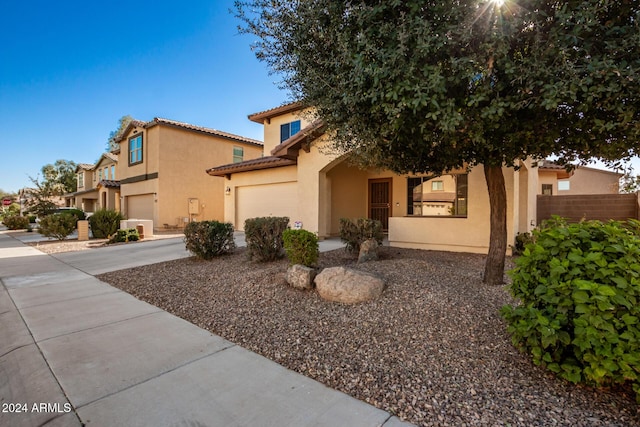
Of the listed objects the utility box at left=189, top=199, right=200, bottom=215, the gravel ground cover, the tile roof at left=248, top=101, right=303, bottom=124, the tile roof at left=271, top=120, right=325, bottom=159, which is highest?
the tile roof at left=248, top=101, right=303, bottom=124

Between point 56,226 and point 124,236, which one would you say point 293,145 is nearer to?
point 124,236

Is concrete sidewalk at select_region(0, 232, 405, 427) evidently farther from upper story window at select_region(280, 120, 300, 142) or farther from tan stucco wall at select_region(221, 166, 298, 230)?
upper story window at select_region(280, 120, 300, 142)

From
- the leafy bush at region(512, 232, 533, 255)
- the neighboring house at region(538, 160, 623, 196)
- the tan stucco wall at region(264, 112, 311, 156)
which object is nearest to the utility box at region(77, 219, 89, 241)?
the tan stucco wall at region(264, 112, 311, 156)

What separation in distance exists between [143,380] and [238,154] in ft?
65.2

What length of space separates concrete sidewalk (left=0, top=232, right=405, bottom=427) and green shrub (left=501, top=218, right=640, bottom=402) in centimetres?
142

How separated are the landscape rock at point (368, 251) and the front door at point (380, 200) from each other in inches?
222

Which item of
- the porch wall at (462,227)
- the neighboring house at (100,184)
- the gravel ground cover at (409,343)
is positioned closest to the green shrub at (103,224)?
the neighboring house at (100,184)

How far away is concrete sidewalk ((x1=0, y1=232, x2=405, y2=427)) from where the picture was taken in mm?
2213

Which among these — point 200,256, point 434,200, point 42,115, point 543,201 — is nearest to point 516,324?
point 200,256

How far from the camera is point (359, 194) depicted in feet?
44.0

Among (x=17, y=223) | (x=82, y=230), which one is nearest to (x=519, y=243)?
(x=82, y=230)

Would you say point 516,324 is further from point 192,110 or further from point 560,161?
point 192,110

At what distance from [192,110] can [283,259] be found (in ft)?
52.7

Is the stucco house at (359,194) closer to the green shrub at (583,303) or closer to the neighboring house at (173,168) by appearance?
the green shrub at (583,303)
